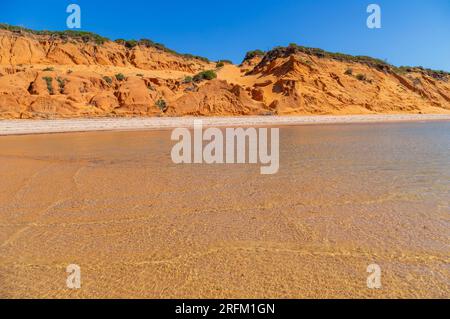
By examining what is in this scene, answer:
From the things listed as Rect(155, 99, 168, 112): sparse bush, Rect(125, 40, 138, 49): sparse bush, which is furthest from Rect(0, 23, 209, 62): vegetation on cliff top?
Rect(155, 99, 168, 112): sparse bush

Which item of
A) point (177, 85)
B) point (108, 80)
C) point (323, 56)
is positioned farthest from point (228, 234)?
point (323, 56)

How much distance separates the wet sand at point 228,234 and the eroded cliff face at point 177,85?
61.2ft

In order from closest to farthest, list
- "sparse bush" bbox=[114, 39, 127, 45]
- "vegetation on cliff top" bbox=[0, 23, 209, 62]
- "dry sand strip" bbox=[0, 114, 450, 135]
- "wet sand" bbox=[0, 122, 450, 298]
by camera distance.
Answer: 1. "wet sand" bbox=[0, 122, 450, 298]
2. "dry sand strip" bbox=[0, 114, 450, 135]
3. "vegetation on cliff top" bbox=[0, 23, 209, 62]
4. "sparse bush" bbox=[114, 39, 127, 45]

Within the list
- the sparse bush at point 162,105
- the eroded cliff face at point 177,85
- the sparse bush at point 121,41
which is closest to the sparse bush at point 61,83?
the eroded cliff face at point 177,85

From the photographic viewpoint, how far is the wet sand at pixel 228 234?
2117 millimetres

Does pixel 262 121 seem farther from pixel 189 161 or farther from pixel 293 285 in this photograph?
pixel 293 285

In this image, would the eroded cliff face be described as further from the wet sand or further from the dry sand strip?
the wet sand

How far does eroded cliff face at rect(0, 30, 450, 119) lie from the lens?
22609 millimetres

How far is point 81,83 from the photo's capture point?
2422 centimetres

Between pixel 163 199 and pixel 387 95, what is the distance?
1396 inches

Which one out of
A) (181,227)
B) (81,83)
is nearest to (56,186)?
(181,227)

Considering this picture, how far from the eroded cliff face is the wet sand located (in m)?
18.7

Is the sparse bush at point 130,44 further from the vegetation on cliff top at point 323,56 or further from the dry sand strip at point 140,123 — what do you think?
the dry sand strip at point 140,123

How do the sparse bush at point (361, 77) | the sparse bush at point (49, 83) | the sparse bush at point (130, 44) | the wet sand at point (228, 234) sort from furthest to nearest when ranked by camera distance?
the sparse bush at point (130, 44) < the sparse bush at point (361, 77) < the sparse bush at point (49, 83) < the wet sand at point (228, 234)
